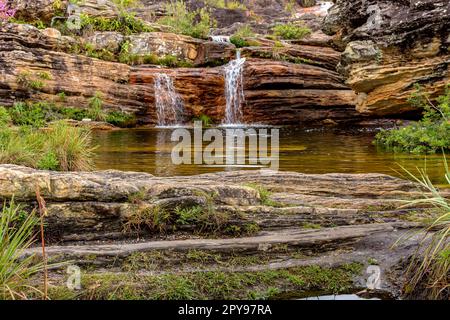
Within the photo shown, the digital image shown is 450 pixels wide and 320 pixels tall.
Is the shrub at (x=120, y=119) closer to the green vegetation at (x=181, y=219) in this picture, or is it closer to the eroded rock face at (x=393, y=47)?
the eroded rock face at (x=393, y=47)

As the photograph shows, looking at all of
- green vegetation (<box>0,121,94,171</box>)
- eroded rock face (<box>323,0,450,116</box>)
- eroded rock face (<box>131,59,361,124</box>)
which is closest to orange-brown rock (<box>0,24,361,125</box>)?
eroded rock face (<box>131,59,361,124</box>)

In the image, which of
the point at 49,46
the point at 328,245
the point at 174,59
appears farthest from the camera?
the point at 174,59

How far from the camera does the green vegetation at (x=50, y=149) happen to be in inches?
232

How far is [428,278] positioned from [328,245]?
982 mm

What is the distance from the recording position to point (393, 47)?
12859 mm

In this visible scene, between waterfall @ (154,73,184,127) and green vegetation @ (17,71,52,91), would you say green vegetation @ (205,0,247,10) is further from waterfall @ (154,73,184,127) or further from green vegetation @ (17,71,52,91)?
green vegetation @ (17,71,52,91)

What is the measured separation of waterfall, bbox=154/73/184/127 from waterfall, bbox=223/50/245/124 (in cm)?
201

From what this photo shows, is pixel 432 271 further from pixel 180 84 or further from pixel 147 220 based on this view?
pixel 180 84

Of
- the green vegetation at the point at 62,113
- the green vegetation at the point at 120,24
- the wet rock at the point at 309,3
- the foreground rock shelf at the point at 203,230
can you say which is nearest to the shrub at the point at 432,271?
the foreground rock shelf at the point at 203,230

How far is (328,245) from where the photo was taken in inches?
Result: 160

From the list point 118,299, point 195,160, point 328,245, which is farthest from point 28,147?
point 328,245

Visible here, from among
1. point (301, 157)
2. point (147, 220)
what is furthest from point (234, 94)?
point (147, 220)
